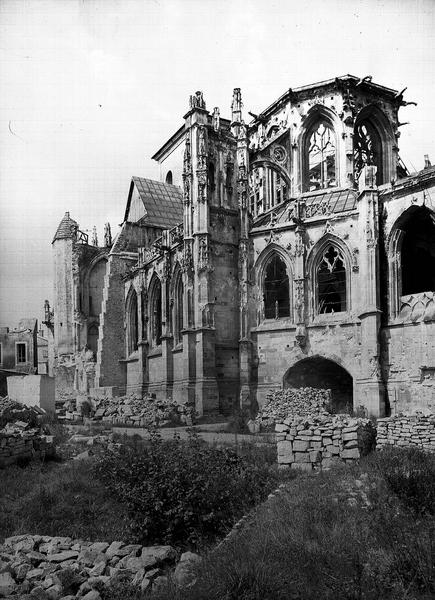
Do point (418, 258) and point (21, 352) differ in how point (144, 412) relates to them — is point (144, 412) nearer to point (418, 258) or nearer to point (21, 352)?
point (418, 258)

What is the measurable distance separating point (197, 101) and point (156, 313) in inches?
407

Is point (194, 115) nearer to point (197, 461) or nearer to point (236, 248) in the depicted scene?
point (236, 248)

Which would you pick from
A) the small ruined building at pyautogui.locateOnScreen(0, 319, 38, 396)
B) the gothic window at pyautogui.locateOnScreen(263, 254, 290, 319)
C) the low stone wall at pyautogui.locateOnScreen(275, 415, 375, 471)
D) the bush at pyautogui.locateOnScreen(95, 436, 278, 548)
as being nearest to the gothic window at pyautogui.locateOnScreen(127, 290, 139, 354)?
the gothic window at pyautogui.locateOnScreen(263, 254, 290, 319)

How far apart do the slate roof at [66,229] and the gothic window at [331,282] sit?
65.9 ft

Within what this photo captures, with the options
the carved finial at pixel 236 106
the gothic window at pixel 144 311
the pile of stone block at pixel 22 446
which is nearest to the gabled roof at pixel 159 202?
the gothic window at pixel 144 311

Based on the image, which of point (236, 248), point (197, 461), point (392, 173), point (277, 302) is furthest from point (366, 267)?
point (197, 461)

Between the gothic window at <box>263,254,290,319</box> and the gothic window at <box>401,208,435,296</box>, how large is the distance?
14.7 ft

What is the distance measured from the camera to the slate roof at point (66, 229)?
3812 centimetres

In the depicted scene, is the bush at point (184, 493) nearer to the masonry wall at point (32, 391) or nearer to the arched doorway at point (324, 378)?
the masonry wall at point (32, 391)

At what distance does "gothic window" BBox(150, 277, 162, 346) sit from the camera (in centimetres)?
2933

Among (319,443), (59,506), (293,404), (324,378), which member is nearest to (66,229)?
(324,378)

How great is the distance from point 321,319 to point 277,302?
7.09 feet

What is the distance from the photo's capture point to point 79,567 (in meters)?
6.88

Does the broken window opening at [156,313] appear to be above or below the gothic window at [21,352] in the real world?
above
